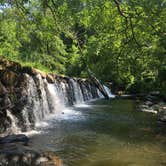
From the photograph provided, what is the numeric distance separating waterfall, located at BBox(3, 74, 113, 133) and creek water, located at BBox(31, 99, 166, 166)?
74 centimetres

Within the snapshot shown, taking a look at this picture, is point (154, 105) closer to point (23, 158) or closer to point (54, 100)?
point (54, 100)

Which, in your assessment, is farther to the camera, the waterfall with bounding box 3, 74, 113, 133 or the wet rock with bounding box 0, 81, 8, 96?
the waterfall with bounding box 3, 74, 113, 133

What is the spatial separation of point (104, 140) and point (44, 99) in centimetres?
596

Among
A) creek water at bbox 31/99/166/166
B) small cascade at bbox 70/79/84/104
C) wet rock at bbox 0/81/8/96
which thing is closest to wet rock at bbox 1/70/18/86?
wet rock at bbox 0/81/8/96

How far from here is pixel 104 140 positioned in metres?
9.64

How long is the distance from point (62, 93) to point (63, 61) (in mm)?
12188

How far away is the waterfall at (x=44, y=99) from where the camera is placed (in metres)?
11.3

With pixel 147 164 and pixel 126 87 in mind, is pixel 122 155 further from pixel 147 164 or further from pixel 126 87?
pixel 126 87

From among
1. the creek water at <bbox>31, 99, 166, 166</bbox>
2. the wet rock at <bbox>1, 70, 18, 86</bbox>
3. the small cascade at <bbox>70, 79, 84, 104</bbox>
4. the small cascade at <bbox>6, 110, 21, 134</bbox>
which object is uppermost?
the wet rock at <bbox>1, 70, 18, 86</bbox>

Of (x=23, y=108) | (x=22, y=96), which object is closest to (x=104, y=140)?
(x=23, y=108)

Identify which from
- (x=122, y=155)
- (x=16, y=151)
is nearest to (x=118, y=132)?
(x=122, y=155)

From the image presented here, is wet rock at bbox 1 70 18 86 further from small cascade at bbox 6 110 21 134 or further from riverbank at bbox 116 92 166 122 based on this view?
riverbank at bbox 116 92 166 122

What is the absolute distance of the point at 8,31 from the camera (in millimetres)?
24078

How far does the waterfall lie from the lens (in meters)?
11.3
